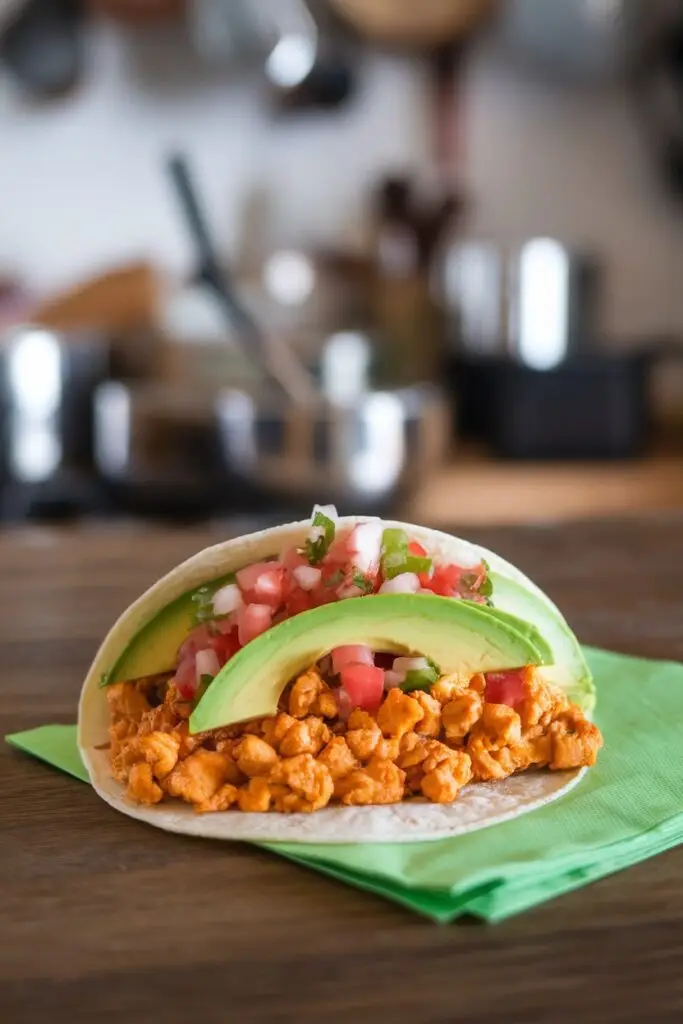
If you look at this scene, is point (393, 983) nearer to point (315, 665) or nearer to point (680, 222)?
point (315, 665)

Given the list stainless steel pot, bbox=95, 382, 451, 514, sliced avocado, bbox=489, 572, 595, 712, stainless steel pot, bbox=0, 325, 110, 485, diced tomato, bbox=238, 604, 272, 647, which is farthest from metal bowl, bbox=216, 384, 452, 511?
diced tomato, bbox=238, 604, 272, 647

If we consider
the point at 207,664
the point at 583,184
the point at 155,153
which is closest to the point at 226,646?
the point at 207,664

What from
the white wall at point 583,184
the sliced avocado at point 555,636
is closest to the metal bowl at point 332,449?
the white wall at point 583,184

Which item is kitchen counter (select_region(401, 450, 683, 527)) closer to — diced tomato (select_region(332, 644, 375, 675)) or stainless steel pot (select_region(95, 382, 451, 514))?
stainless steel pot (select_region(95, 382, 451, 514))

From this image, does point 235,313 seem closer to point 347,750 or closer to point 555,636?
point 555,636

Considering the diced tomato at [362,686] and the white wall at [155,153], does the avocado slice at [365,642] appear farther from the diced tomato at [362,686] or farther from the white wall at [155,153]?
the white wall at [155,153]

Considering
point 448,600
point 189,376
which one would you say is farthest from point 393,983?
point 189,376

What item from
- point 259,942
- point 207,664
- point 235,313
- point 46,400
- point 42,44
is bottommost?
point 259,942
